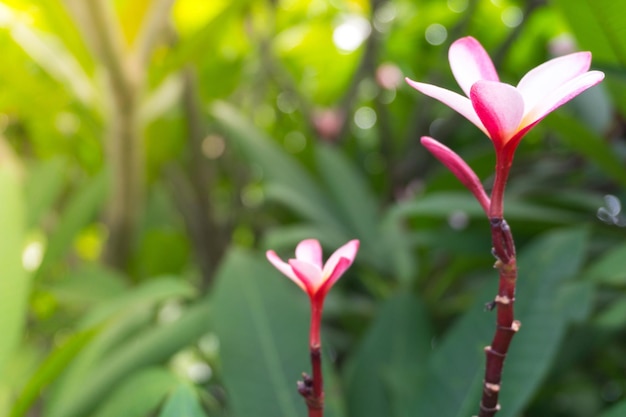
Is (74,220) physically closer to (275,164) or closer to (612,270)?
(275,164)

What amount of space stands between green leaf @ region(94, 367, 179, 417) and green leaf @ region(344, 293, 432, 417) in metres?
0.24

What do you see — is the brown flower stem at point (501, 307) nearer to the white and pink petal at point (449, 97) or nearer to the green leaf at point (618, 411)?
the white and pink petal at point (449, 97)

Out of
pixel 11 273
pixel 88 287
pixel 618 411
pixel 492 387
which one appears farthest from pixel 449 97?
pixel 88 287

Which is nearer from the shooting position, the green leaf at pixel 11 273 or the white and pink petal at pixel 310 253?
the white and pink petal at pixel 310 253

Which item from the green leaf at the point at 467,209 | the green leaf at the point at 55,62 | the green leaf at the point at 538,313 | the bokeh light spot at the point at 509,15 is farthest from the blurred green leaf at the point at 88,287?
the bokeh light spot at the point at 509,15

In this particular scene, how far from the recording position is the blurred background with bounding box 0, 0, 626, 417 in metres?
0.51

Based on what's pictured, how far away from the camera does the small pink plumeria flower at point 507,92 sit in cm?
24

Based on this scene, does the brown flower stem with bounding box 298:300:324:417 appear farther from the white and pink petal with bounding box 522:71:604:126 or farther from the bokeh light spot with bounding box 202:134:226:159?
the bokeh light spot with bounding box 202:134:226:159

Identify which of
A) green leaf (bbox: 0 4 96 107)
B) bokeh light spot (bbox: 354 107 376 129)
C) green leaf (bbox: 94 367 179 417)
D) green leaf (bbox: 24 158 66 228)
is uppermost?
green leaf (bbox: 0 4 96 107)

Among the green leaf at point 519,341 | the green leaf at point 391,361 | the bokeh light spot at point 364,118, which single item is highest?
the bokeh light spot at point 364,118

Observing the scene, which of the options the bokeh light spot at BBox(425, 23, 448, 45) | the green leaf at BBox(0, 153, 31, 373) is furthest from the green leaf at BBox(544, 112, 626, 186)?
the bokeh light spot at BBox(425, 23, 448, 45)

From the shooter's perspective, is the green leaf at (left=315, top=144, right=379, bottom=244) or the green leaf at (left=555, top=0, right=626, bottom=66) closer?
the green leaf at (left=555, top=0, right=626, bottom=66)

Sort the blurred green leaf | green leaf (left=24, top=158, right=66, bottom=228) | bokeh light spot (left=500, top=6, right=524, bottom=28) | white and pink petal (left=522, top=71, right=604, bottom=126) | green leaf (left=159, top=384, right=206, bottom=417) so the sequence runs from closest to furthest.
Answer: white and pink petal (left=522, top=71, right=604, bottom=126) → green leaf (left=159, top=384, right=206, bottom=417) → the blurred green leaf → green leaf (left=24, top=158, right=66, bottom=228) → bokeh light spot (left=500, top=6, right=524, bottom=28)

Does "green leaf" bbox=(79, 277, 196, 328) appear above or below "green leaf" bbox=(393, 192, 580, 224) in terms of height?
above
